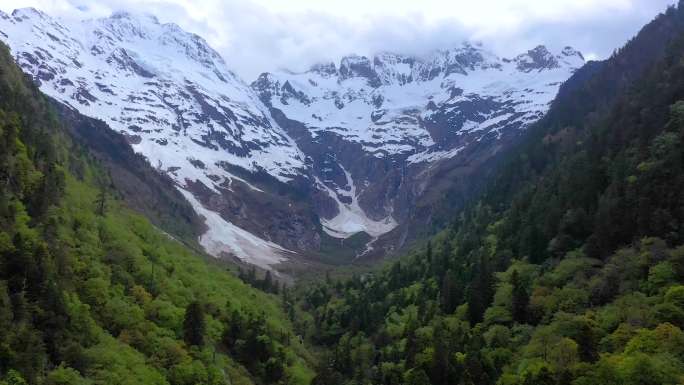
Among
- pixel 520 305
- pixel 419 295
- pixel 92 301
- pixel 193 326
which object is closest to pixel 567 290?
pixel 520 305

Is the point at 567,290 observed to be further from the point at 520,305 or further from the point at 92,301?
the point at 92,301

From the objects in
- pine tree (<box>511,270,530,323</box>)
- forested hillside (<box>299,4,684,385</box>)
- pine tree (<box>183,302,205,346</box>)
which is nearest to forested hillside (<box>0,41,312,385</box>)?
pine tree (<box>183,302,205,346</box>)

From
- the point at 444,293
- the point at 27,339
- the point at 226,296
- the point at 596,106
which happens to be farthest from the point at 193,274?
the point at 596,106

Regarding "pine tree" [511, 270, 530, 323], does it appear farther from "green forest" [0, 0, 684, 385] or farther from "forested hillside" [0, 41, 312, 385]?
"forested hillside" [0, 41, 312, 385]

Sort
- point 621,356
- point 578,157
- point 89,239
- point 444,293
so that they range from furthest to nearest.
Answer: point 578,157 → point 444,293 → point 89,239 → point 621,356

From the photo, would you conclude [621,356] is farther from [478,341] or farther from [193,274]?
[193,274]

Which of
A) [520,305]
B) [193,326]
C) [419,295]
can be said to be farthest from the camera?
[419,295]

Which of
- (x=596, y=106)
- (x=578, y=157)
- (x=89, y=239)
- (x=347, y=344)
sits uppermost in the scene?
(x=596, y=106)
